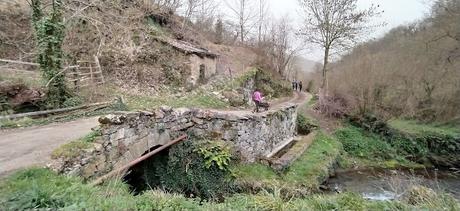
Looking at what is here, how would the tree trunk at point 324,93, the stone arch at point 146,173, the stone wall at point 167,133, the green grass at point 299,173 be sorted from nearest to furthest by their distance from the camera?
the stone wall at point 167,133, the stone arch at point 146,173, the green grass at point 299,173, the tree trunk at point 324,93

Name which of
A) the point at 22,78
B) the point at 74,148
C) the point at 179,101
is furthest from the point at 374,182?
the point at 22,78

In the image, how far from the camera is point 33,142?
762cm

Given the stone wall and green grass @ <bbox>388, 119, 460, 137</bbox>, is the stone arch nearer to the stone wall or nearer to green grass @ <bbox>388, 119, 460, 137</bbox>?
the stone wall

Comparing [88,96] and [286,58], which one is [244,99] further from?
[286,58]

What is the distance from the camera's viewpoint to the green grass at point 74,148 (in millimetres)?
6309

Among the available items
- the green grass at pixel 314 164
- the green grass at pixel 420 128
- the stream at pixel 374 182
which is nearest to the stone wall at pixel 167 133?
the green grass at pixel 314 164

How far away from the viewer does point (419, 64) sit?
21188 mm

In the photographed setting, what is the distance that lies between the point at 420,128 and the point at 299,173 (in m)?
13.0

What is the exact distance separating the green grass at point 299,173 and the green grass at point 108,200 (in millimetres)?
3196

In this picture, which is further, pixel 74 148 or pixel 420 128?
pixel 420 128

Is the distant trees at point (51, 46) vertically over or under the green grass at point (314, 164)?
over

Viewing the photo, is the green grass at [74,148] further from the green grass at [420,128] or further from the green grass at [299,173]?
the green grass at [420,128]

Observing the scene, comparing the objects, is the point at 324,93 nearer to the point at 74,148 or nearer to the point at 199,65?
the point at 199,65

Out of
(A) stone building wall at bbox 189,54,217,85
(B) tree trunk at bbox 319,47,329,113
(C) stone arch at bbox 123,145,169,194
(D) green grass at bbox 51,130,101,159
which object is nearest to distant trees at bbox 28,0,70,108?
(C) stone arch at bbox 123,145,169,194
